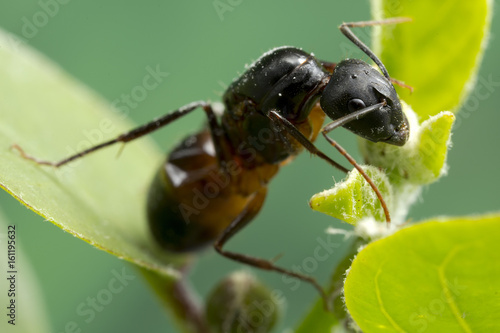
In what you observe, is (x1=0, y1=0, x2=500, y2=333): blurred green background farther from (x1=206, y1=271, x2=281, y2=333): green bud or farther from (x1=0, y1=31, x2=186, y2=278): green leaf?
(x1=206, y1=271, x2=281, y2=333): green bud

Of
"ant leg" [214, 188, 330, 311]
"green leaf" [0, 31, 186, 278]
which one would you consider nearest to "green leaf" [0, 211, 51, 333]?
"green leaf" [0, 31, 186, 278]

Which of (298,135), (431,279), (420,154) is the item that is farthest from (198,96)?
(431,279)

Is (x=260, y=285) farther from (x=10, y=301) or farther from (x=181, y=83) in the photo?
(x=181, y=83)

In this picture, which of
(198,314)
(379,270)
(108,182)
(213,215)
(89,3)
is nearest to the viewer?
(379,270)

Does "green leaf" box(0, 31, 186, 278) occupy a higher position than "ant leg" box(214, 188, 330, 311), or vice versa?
"green leaf" box(0, 31, 186, 278)

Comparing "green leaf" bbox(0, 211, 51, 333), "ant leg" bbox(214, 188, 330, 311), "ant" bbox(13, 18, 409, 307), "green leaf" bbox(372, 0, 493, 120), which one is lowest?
"green leaf" bbox(0, 211, 51, 333)

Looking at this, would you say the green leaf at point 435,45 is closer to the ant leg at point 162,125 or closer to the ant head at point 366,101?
the ant head at point 366,101

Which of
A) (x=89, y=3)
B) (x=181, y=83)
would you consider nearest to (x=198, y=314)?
(x=181, y=83)

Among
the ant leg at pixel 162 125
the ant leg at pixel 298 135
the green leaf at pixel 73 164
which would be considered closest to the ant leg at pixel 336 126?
the ant leg at pixel 298 135
